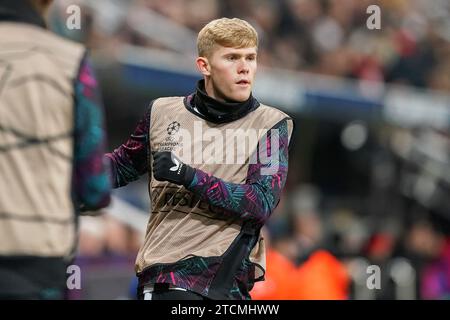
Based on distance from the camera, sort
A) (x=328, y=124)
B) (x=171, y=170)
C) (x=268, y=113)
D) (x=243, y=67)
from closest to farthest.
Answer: (x=171, y=170) → (x=243, y=67) → (x=268, y=113) → (x=328, y=124)

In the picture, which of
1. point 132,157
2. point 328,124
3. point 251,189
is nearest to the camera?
point 251,189

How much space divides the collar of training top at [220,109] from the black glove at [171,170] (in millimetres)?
385

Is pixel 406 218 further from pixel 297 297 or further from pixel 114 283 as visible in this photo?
pixel 114 283

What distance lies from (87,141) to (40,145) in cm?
16

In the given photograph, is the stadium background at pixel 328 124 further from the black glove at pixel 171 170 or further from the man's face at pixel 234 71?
the black glove at pixel 171 170

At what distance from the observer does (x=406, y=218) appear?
12.1 metres

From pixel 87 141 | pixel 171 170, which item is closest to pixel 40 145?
pixel 87 141

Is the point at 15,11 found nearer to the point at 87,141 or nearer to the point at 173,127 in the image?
the point at 87,141

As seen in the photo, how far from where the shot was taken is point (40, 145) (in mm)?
3242

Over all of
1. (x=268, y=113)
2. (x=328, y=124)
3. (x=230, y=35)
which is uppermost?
(x=230, y=35)

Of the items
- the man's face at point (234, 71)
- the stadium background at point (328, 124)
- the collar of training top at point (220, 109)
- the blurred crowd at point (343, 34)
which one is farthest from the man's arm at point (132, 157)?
the blurred crowd at point (343, 34)

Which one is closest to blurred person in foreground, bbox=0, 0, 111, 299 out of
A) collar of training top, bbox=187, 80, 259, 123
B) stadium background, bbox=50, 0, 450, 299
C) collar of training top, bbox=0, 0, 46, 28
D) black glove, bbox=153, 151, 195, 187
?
collar of training top, bbox=0, 0, 46, 28

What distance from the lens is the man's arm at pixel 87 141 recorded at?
10.9 ft

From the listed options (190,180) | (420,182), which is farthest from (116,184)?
(420,182)
